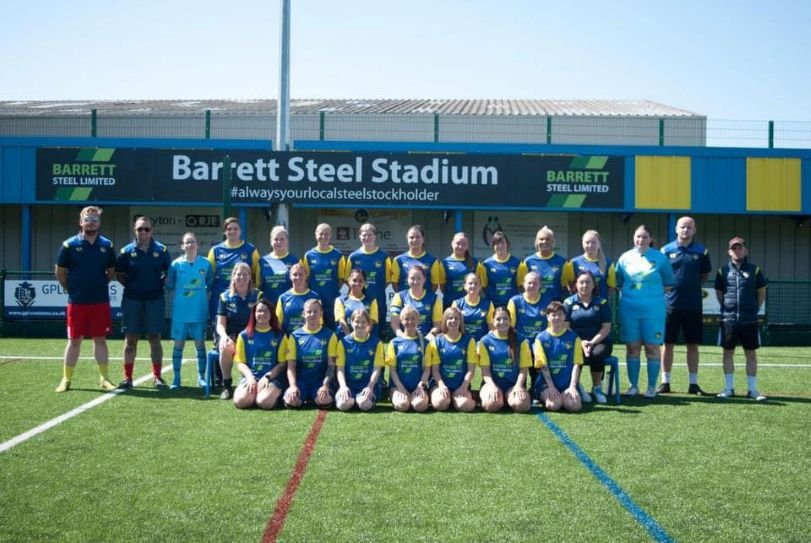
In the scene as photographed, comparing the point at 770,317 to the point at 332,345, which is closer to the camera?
the point at 332,345

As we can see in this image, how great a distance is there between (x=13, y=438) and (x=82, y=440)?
1.87 ft

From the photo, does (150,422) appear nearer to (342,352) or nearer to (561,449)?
(342,352)

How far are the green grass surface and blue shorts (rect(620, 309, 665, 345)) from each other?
2.30 feet

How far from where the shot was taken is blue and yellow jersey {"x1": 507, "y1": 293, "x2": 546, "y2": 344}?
7.48m

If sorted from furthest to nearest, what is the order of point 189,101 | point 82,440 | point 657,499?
point 189,101
point 82,440
point 657,499

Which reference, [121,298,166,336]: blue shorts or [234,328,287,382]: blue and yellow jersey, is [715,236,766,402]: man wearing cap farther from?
[121,298,166,336]: blue shorts

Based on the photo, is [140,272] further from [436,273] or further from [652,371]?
[652,371]

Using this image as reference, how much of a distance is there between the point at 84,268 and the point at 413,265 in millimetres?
3575

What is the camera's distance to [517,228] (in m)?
17.0

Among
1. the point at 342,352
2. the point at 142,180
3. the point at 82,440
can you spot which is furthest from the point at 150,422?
the point at 142,180

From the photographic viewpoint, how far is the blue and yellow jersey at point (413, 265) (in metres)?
8.08

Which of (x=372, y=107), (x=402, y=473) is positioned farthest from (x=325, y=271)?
(x=372, y=107)

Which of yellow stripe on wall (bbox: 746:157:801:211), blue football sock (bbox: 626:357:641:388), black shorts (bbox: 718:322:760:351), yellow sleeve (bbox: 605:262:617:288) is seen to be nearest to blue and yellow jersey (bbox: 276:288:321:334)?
yellow sleeve (bbox: 605:262:617:288)

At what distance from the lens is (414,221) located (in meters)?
17.1
